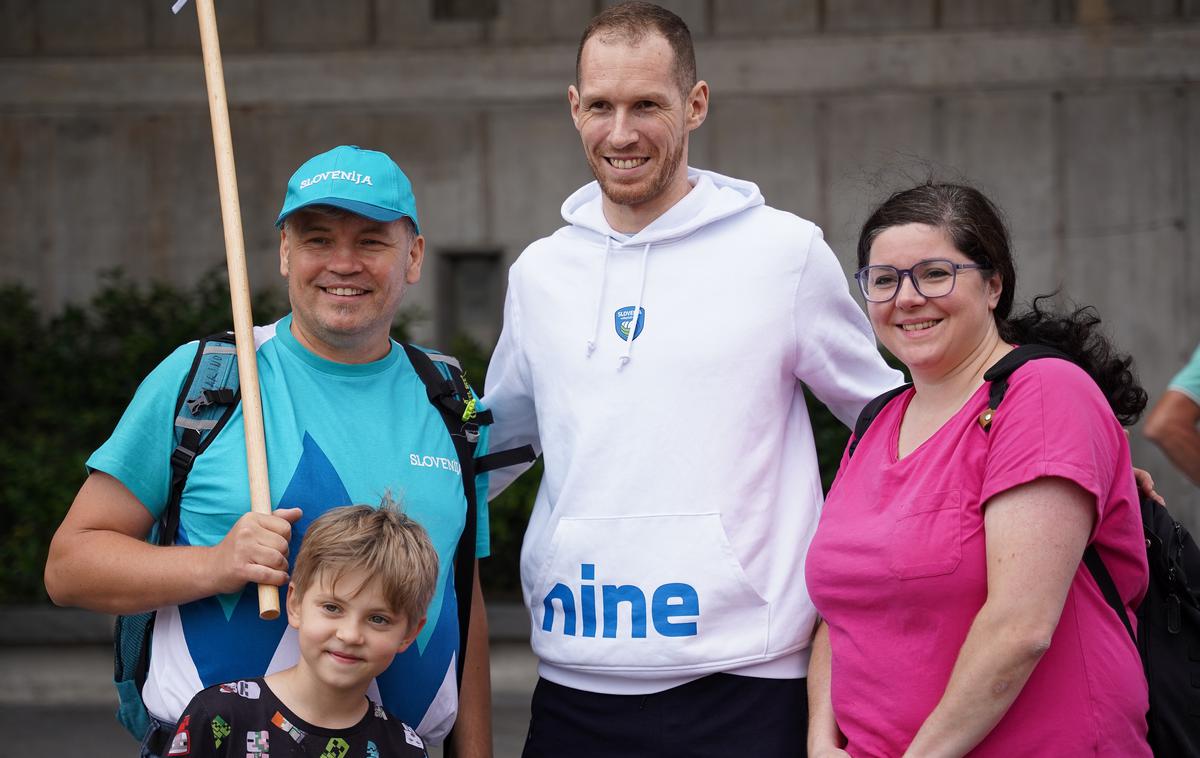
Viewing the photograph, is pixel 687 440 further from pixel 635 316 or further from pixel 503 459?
pixel 503 459

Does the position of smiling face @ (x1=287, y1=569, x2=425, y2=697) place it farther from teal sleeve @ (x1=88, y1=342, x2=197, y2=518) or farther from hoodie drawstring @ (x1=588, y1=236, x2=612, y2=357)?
hoodie drawstring @ (x1=588, y1=236, x2=612, y2=357)

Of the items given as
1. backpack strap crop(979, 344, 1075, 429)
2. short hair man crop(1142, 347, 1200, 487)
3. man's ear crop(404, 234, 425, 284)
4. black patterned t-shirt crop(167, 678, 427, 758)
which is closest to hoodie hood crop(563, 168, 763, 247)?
man's ear crop(404, 234, 425, 284)

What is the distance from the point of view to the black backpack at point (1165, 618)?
2596 millimetres

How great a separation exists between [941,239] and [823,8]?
617 cm

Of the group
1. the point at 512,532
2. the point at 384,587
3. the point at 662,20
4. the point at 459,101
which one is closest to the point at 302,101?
the point at 459,101

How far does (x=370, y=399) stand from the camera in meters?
3.12

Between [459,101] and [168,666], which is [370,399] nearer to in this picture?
[168,666]

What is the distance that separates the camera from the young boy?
2725mm

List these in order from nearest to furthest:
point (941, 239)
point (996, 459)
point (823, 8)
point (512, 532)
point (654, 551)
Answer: point (996, 459) < point (941, 239) < point (654, 551) < point (512, 532) < point (823, 8)

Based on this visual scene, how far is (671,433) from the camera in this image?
3150mm

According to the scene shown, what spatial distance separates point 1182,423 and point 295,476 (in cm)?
300

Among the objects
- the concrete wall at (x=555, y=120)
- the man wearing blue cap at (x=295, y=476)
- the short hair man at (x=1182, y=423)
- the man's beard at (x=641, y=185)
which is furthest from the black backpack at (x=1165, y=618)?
the concrete wall at (x=555, y=120)

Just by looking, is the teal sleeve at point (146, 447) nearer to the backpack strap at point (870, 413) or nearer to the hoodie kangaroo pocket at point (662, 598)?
the hoodie kangaroo pocket at point (662, 598)

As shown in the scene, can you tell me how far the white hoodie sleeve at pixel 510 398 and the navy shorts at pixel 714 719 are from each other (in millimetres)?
662
